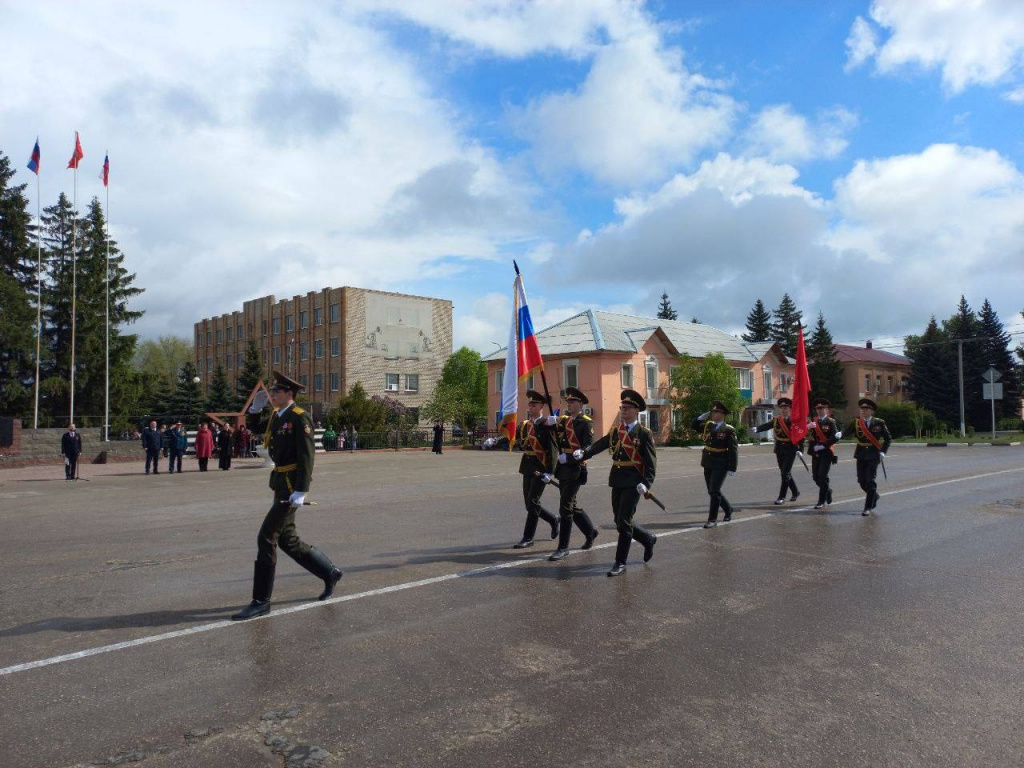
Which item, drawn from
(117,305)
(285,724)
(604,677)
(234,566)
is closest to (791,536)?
(604,677)

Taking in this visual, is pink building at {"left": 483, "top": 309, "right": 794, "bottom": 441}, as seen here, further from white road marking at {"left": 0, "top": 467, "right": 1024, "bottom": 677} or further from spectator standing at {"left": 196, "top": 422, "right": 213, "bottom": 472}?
white road marking at {"left": 0, "top": 467, "right": 1024, "bottom": 677}

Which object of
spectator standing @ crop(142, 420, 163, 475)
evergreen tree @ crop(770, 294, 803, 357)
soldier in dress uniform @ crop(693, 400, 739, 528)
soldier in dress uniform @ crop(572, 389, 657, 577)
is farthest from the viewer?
evergreen tree @ crop(770, 294, 803, 357)

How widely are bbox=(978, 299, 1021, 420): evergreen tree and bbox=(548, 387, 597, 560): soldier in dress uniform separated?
2649 inches

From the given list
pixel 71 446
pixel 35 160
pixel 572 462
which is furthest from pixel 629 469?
pixel 35 160

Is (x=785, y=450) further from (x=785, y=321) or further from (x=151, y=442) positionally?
(x=785, y=321)

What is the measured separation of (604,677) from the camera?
463cm

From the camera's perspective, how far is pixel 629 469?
7.86 metres

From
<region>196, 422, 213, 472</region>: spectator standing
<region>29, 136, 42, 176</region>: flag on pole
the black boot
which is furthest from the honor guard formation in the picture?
<region>29, 136, 42, 176</region>: flag on pole

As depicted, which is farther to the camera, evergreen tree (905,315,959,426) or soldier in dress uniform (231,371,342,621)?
evergreen tree (905,315,959,426)

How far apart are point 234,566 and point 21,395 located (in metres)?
34.7

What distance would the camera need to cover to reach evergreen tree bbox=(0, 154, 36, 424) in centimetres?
3475

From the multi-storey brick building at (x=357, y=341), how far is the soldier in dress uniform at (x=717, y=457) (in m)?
57.7

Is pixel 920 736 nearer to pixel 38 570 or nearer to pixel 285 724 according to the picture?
pixel 285 724

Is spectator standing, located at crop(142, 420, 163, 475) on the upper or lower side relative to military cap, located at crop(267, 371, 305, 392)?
lower
